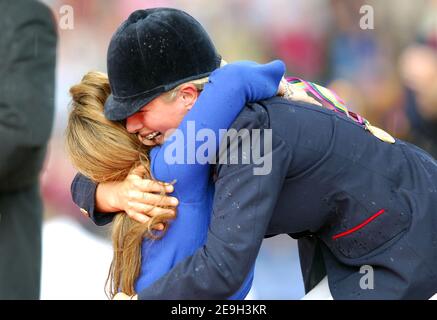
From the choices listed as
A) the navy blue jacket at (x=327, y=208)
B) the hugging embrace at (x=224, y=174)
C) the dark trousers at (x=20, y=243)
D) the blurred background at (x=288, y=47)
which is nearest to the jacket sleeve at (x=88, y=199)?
the hugging embrace at (x=224, y=174)

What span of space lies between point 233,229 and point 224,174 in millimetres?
129

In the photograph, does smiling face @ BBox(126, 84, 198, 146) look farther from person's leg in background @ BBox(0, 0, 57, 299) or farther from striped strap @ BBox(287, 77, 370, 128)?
person's leg in background @ BBox(0, 0, 57, 299)

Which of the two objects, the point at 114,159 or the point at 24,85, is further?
the point at 24,85

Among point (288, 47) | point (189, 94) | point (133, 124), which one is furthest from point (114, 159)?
point (288, 47)

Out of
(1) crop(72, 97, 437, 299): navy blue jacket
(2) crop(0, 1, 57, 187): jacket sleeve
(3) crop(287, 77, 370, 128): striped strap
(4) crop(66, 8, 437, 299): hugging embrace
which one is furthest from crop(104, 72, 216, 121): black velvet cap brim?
(2) crop(0, 1, 57, 187): jacket sleeve

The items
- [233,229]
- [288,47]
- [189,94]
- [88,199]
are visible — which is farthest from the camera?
[288,47]

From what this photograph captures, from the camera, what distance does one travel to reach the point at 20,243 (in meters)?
2.70

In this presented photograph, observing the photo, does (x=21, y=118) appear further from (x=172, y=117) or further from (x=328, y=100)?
(x=328, y=100)

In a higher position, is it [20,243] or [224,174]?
[224,174]

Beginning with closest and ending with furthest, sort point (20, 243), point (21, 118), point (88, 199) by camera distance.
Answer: point (88, 199), point (21, 118), point (20, 243)

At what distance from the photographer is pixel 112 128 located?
1943mm

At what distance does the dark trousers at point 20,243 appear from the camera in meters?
2.66

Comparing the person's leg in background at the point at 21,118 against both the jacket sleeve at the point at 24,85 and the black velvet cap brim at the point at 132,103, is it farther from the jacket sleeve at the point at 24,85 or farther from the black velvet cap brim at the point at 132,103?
the black velvet cap brim at the point at 132,103

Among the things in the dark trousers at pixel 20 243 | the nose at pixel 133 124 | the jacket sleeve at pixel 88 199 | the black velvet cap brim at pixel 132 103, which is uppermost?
the black velvet cap brim at pixel 132 103
